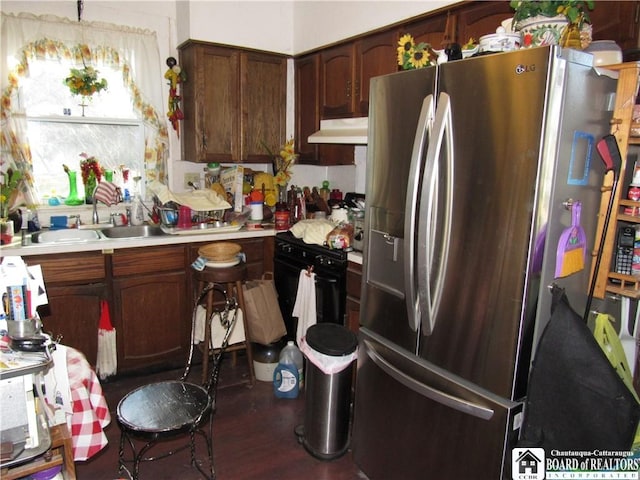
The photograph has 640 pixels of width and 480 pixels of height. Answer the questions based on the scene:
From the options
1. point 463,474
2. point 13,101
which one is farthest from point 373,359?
point 13,101

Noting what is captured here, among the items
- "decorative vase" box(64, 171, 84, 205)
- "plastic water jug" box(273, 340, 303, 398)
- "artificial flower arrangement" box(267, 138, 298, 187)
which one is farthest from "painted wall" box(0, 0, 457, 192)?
"plastic water jug" box(273, 340, 303, 398)

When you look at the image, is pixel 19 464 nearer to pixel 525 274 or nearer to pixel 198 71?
pixel 525 274

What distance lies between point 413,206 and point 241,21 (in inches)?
91.2

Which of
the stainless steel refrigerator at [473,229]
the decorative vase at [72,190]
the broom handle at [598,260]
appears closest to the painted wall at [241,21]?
the decorative vase at [72,190]

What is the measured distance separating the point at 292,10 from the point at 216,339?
2439 millimetres

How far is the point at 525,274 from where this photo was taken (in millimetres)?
1361

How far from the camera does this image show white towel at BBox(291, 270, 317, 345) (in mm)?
2705

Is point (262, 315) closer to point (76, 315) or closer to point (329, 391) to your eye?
point (329, 391)

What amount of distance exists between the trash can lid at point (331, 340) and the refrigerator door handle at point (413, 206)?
43 cm

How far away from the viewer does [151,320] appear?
288 cm

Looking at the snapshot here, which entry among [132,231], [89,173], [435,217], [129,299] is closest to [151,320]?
[129,299]

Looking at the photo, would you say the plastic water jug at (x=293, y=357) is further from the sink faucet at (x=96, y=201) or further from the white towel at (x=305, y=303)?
the sink faucet at (x=96, y=201)

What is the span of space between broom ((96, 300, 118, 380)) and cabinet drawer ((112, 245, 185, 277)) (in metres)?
0.23

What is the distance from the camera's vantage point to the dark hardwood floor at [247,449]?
6.79ft
